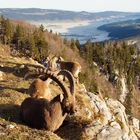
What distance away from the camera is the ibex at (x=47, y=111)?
1964 cm

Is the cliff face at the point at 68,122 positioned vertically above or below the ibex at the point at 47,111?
below

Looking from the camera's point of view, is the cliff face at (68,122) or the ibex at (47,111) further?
the ibex at (47,111)

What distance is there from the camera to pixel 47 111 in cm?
1975

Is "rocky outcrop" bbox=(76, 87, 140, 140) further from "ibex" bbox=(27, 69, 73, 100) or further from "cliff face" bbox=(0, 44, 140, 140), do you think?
"ibex" bbox=(27, 69, 73, 100)

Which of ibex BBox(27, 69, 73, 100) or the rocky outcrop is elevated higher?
ibex BBox(27, 69, 73, 100)

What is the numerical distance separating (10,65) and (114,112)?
1096 centimetres

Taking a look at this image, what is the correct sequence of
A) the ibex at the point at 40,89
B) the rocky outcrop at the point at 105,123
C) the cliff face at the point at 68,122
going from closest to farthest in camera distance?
the cliff face at the point at 68,122, the rocky outcrop at the point at 105,123, the ibex at the point at 40,89

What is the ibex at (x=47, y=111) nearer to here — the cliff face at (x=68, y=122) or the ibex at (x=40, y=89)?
the cliff face at (x=68, y=122)

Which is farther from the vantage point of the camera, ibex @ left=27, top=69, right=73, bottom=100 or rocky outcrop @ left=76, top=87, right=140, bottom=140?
ibex @ left=27, top=69, right=73, bottom=100

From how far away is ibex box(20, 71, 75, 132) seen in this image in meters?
19.6

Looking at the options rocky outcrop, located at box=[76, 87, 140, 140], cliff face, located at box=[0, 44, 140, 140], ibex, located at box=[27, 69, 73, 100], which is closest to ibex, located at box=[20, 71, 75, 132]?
cliff face, located at box=[0, 44, 140, 140]

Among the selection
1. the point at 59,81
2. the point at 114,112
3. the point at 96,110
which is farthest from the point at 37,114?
the point at 114,112

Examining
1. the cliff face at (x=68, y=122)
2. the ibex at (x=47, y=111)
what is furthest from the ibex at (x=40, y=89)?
the ibex at (x=47, y=111)

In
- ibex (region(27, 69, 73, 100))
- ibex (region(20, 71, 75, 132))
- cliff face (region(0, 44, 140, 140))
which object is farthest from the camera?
ibex (region(27, 69, 73, 100))
